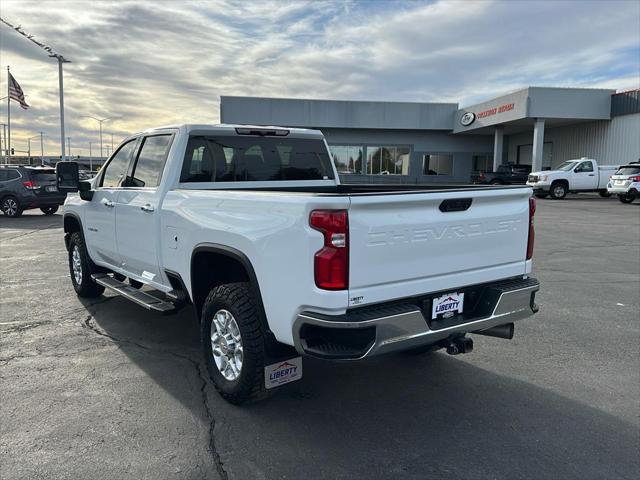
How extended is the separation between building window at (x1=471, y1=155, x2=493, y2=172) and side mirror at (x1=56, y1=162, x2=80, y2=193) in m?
40.8

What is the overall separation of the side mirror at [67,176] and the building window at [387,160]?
3777cm

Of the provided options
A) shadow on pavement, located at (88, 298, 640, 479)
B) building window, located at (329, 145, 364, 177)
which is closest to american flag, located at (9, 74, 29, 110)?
building window, located at (329, 145, 364, 177)

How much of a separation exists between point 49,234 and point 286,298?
12.3 m

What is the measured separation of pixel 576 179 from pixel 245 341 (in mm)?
27597

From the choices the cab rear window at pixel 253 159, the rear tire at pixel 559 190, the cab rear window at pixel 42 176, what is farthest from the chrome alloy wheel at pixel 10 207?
the rear tire at pixel 559 190

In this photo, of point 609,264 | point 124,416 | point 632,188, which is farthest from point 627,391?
point 632,188

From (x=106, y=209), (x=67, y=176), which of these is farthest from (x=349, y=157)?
(x=106, y=209)

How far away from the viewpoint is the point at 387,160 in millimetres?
42875

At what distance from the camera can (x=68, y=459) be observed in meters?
3.08

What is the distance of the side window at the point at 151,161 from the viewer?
480 centimetres

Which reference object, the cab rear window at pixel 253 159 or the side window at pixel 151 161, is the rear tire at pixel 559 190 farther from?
the side window at pixel 151 161

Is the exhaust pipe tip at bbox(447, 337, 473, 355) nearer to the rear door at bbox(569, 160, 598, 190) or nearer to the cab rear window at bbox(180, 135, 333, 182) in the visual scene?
the cab rear window at bbox(180, 135, 333, 182)

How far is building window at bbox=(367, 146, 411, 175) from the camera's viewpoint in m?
42.7

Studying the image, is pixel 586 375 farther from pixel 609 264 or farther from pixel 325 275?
pixel 609 264
